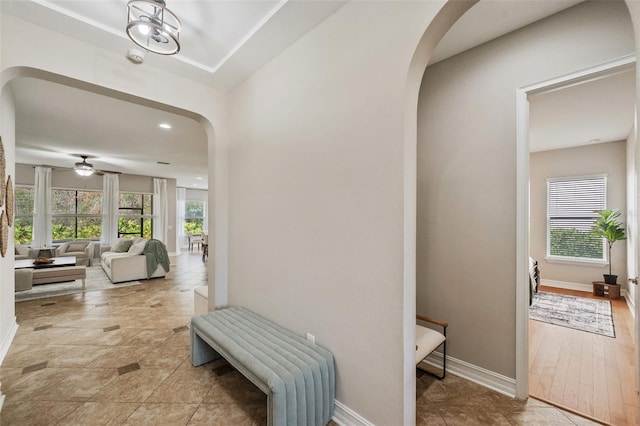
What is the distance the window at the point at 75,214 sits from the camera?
7.67 m

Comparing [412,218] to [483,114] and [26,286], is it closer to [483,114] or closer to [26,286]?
[483,114]

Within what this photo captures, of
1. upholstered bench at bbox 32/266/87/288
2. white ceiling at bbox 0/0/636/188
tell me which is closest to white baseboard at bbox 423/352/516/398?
white ceiling at bbox 0/0/636/188

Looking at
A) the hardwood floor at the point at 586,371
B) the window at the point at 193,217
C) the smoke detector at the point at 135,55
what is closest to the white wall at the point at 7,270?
the smoke detector at the point at 135,55

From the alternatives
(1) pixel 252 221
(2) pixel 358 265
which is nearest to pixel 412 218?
(2) pixel 358 265

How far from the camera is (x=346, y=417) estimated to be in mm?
1690

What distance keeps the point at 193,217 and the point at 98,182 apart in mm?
4448

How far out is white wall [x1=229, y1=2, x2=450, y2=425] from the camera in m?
1.50

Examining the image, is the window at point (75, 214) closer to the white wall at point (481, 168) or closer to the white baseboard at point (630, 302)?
the white wall at point (481, 168)

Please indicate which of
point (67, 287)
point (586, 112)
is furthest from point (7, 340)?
point (586, 112)

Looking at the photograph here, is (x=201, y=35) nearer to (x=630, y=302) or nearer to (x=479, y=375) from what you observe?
(x=479, y=375)

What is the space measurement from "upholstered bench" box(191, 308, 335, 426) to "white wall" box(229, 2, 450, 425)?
4.3 inches

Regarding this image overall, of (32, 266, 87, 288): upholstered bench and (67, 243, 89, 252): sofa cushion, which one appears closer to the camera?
(32, 266, 87, 288): upholstered bench

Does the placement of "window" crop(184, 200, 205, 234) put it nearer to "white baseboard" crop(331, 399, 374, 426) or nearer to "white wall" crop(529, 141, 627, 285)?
"white baseboard" crop(331, 399, 374, 426)

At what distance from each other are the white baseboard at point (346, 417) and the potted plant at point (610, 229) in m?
5.73
